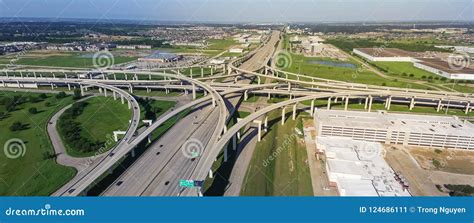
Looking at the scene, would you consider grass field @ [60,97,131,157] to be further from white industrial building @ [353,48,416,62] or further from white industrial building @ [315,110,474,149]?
white industrial building @ [353,48,416,62]

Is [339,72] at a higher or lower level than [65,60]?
higher

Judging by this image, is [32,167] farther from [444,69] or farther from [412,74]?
[444,69]

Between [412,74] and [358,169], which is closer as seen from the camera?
[358,169]

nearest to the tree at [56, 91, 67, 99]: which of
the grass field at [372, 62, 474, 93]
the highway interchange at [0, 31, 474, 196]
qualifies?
the highway interchange at [0, 31, 474, 196]

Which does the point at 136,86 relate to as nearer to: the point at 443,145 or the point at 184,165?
the point at 184,165

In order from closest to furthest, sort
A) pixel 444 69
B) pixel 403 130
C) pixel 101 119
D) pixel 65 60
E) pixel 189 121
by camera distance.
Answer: pixel 403 130 < pixel 189 121 < pixel 101 119 < pixel 444 69 < pixel 65 60

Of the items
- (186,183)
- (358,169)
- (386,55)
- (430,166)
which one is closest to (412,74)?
(386,55)
